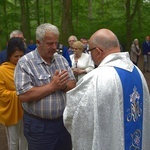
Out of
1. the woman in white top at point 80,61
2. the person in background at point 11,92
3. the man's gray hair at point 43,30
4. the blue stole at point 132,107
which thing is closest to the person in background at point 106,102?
the blue stole at point 132,107

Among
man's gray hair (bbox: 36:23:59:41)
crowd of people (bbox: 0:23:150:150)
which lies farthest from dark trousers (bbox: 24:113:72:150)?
man's gray hair (bbox: 36:23:59:41)

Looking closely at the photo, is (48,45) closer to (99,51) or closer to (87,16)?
(99,51)

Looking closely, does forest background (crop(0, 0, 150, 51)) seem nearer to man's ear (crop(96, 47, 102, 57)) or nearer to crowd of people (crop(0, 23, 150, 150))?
crowd of people (crop(0, 23, 150, 150))

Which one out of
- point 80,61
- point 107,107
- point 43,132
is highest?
point 107,107

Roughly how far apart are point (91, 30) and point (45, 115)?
2698 cm

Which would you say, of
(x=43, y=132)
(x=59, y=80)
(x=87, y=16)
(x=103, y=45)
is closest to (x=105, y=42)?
(x=103, y=45)

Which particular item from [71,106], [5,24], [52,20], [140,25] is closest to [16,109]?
[71,106]

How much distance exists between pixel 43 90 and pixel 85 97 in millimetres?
748

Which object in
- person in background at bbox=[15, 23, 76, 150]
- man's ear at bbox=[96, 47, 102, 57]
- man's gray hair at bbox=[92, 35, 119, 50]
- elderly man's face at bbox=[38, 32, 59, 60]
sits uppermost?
man's gray hair at bbox=[92, 35, 119, 50]

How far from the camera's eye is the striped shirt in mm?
3480

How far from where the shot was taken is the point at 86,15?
33.4m

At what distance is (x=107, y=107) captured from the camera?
278 centimetres

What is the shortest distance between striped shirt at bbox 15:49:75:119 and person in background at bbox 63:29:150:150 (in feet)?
1.78

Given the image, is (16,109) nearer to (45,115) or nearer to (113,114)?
(45,115)
